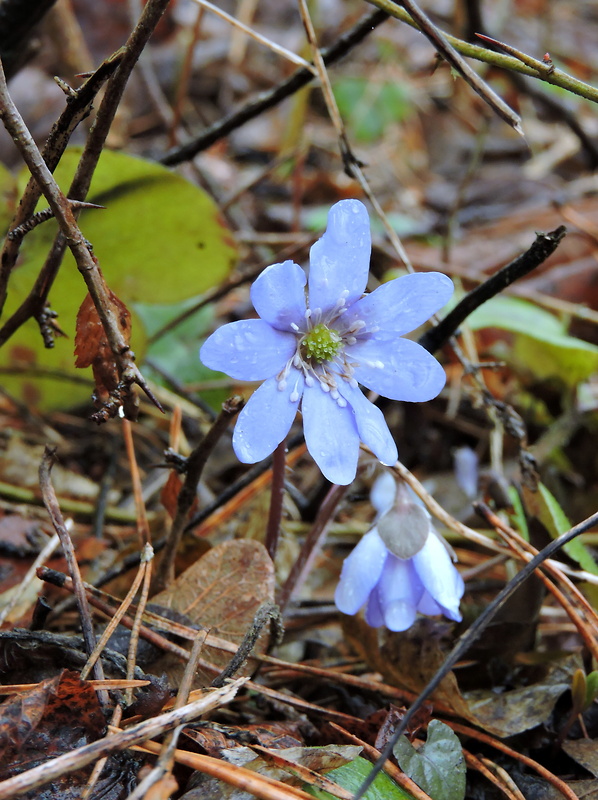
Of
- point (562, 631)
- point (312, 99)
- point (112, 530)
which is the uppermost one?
point (312, 99)

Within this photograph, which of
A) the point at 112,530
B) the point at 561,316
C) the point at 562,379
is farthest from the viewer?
the point at 561,316

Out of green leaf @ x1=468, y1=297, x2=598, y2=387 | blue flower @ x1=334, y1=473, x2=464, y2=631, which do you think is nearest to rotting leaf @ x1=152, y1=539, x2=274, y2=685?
blue flower @ x1=334, y1=473, x2=464, y2=631

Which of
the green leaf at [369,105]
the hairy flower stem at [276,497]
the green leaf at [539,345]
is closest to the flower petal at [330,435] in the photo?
the hairy flower stem at [276,497]

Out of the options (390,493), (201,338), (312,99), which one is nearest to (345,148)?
(390,493)

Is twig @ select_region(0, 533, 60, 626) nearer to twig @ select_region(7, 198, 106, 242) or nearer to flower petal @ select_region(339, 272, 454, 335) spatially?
twig @ select_region(7, 198, 106, 242)

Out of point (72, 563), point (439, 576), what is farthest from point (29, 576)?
point (439, 576)

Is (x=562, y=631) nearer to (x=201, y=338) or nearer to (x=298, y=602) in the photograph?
(x=298, y=602)
